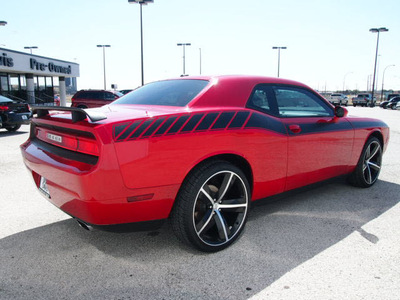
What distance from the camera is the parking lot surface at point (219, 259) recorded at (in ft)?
7.25

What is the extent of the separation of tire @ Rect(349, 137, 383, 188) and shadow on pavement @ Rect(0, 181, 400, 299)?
0.84 metres

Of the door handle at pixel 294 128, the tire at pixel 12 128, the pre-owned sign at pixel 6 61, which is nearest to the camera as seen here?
the door handle at pixel 294 128

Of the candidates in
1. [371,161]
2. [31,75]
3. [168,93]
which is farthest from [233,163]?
[31,75]

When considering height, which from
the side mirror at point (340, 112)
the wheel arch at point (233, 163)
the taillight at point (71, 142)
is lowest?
the wheel arch at point (233, 163)

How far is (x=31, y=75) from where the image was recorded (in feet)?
97.6

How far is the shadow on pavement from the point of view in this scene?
2.22 meters

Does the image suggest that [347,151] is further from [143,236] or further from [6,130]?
[6,130]

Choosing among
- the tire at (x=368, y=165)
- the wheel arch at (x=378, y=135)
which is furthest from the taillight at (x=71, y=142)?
the wheel arch at (x=378, y=135)

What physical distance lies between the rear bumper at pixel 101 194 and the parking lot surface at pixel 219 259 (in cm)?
41

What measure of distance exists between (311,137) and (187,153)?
5.11 ft

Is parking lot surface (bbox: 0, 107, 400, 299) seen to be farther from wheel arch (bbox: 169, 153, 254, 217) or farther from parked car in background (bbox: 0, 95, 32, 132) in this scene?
parked car in background (bbox: 0, 95, 32, 132)

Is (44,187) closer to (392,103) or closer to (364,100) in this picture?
(392,103)

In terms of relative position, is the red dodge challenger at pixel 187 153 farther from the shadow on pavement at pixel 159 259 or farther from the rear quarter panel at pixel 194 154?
the shadow on pavement at pixel 159 259

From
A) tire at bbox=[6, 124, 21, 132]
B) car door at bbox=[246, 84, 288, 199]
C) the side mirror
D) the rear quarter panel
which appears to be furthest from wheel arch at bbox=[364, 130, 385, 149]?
tire at bbox=[6, 124, 21, 132]
